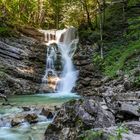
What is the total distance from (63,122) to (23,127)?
3.31m

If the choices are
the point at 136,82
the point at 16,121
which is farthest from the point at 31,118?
the point at 136,82

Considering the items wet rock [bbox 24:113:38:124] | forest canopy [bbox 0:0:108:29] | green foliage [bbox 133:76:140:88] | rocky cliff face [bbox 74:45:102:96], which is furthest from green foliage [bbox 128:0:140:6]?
wet rock [bbox 24:113:38:124]

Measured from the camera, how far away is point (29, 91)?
1016 inches

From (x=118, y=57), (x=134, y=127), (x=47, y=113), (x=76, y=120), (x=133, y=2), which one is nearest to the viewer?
(x=134, y=127)

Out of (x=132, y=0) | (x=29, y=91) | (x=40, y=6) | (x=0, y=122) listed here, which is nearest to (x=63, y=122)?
(x=0, y=122)

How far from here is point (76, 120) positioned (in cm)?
911

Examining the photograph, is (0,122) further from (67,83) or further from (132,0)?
(132,0)

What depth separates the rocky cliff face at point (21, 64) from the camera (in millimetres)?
25594

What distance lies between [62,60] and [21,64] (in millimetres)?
4015

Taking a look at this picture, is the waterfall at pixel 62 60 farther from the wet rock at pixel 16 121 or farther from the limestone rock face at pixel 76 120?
the limestone rock face at pixel 76 120

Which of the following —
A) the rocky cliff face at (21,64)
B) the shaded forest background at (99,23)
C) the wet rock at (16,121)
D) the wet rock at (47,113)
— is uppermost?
the shaded forest background at (99,23)

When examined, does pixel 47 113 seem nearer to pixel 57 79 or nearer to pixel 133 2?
pixel 57 79

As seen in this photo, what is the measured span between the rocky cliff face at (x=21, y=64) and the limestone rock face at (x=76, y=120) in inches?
622

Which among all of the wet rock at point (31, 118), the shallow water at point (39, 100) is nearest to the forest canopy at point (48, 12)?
the shallow water at point (39, 100)
